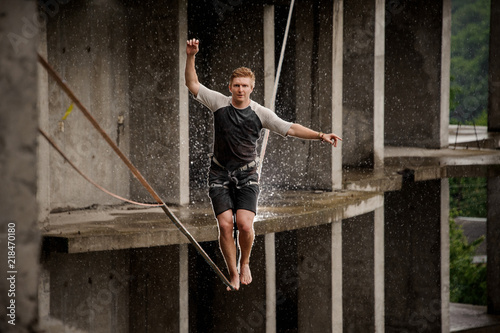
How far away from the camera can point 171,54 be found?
1373 centimetres

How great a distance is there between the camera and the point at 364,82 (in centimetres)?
1822

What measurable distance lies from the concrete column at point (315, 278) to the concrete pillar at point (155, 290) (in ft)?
9.75

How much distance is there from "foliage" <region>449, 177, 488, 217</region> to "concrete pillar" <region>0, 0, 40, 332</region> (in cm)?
4831

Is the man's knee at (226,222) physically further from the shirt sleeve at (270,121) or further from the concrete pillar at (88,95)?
the concrete pillar at (88,95)

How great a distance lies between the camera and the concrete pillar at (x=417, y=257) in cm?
2114

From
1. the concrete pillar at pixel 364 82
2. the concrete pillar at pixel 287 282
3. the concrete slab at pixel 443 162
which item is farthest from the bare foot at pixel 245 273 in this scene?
the concrete slab at pixel 443 162

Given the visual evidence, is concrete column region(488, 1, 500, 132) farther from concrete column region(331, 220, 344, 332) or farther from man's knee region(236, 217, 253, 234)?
man's knee region(236, 217, 253, 234)

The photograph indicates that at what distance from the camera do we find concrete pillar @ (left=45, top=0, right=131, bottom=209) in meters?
13.3

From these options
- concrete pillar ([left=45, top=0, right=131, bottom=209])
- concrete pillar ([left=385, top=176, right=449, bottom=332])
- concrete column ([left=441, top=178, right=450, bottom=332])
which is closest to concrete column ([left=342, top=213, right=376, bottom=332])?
concrete pillar ([left=385, top=176, right=449, bottom=332])

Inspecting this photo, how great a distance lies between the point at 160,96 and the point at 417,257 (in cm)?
970

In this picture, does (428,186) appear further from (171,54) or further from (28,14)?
(28,14)

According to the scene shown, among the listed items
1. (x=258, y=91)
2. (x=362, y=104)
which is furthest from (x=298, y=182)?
(x=362, y=104)

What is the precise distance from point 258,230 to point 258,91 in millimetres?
3786

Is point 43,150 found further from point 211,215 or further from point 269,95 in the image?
point 269,95
